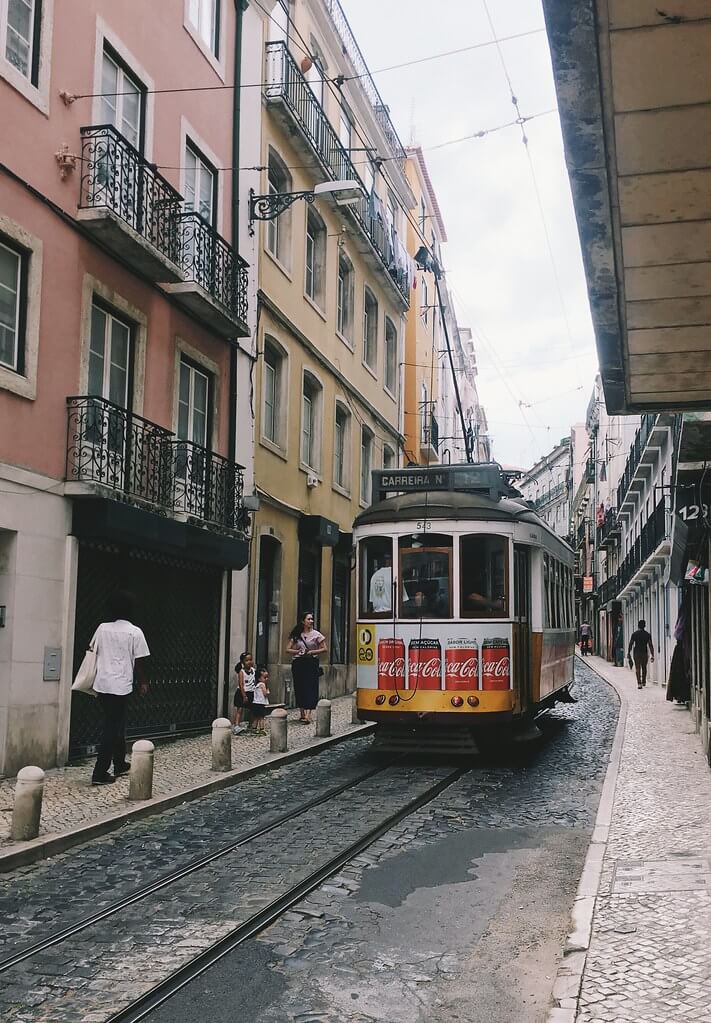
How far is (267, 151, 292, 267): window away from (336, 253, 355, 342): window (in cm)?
387

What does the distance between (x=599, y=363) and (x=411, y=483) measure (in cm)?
586

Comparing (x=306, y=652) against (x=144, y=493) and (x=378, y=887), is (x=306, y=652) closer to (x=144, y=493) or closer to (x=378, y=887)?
(x=144, y=493)

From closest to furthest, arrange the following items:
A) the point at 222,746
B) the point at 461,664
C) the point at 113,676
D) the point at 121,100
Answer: the point at 113,676, the point at 222,746, the point at 461,664, the point at 121,100

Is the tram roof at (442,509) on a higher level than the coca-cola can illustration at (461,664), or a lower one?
higher

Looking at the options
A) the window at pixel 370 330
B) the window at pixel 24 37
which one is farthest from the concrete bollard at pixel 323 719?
the window at pixel 370 330

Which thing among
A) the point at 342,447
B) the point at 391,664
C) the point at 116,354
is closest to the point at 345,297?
the point at 342,447

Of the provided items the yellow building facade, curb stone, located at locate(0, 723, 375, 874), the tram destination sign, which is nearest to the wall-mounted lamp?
the yellow building facade

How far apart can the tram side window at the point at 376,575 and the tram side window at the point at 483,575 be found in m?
0.88

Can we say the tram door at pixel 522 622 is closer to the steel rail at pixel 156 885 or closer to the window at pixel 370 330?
the steel rail at pixel 156 885

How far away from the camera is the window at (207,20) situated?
54.2 ft

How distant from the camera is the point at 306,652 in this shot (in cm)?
1688

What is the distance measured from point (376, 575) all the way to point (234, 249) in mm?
6777

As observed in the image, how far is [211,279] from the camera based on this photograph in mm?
16047

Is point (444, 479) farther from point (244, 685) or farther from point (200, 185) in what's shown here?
point (200, 185)
